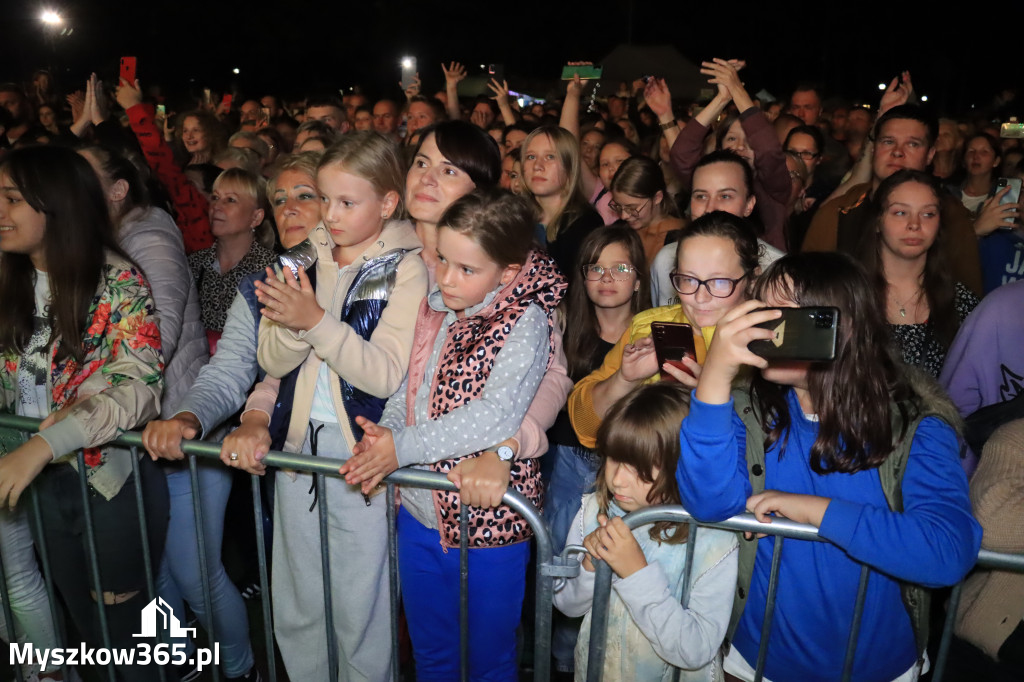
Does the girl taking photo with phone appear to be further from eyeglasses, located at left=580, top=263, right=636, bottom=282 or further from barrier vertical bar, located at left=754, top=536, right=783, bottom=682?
eyeglasses, located at left=580, top=263, right=636, bottom=282

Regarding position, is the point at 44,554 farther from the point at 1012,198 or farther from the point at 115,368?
the point at 1012,198

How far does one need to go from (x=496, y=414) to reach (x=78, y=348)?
1.59 metres

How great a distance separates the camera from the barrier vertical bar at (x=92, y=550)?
265cm

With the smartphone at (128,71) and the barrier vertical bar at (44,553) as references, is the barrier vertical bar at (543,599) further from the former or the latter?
the smartphone at (128,71)

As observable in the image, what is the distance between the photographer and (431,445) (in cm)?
239

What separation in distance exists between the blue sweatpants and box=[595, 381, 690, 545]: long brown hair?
578 millimetres

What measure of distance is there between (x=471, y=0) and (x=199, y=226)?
3514 centimetres

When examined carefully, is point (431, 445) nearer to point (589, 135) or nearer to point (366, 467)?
point (366, 467)

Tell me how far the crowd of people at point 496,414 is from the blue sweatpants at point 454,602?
0.4 inches

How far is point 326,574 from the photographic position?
248 centimetres

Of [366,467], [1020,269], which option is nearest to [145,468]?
[366,467]

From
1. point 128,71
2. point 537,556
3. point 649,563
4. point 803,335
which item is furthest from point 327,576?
point 128,71

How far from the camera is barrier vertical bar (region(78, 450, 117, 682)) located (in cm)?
265

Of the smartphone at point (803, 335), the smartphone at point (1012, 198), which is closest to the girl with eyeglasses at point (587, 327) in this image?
the smartphone at point (803, 335)
